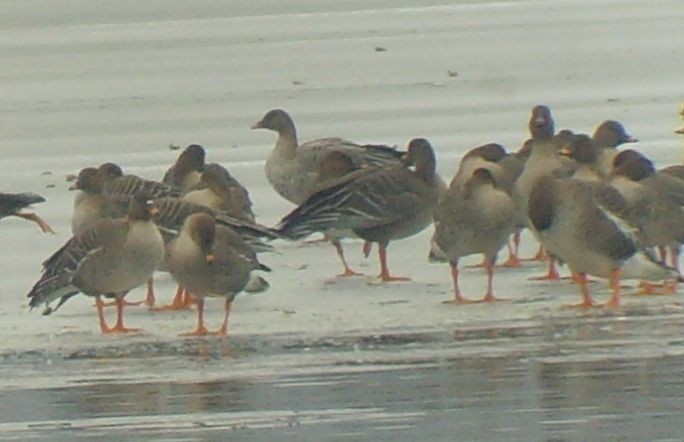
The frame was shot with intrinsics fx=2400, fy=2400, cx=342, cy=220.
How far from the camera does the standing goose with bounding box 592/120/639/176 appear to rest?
16.2 m

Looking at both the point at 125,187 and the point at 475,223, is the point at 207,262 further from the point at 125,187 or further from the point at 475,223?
the point at 125,187

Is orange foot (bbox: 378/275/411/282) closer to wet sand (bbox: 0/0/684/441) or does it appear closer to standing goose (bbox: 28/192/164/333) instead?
wet sand (bbox: 0/0/684/441)

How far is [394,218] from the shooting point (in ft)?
51.8

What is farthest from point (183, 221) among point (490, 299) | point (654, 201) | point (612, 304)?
point (654, 201)

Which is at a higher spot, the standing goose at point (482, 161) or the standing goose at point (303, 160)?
the standing goose at point (482, 161)

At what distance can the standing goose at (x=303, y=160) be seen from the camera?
693 inches

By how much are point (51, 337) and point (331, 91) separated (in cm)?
1043

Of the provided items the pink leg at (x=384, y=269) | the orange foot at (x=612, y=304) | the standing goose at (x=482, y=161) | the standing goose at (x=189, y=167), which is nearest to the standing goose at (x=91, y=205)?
the standing goose at (x=189, y=167)

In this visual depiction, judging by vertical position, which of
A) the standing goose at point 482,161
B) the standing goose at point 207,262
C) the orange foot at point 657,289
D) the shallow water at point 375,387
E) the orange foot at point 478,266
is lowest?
the orange foot at point 478,266

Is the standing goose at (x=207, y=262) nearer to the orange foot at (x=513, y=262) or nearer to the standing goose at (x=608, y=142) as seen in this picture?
the orange foot at (x=513, y=262)

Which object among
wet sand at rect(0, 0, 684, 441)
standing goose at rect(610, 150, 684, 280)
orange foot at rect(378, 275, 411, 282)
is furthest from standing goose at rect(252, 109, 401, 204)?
→ standing goose at rect(610, 150, 684, 280)

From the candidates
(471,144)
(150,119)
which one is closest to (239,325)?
(471,144)

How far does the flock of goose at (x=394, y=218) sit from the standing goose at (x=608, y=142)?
18mm

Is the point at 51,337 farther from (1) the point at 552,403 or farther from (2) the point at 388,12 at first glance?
(2) the point at 388,12
